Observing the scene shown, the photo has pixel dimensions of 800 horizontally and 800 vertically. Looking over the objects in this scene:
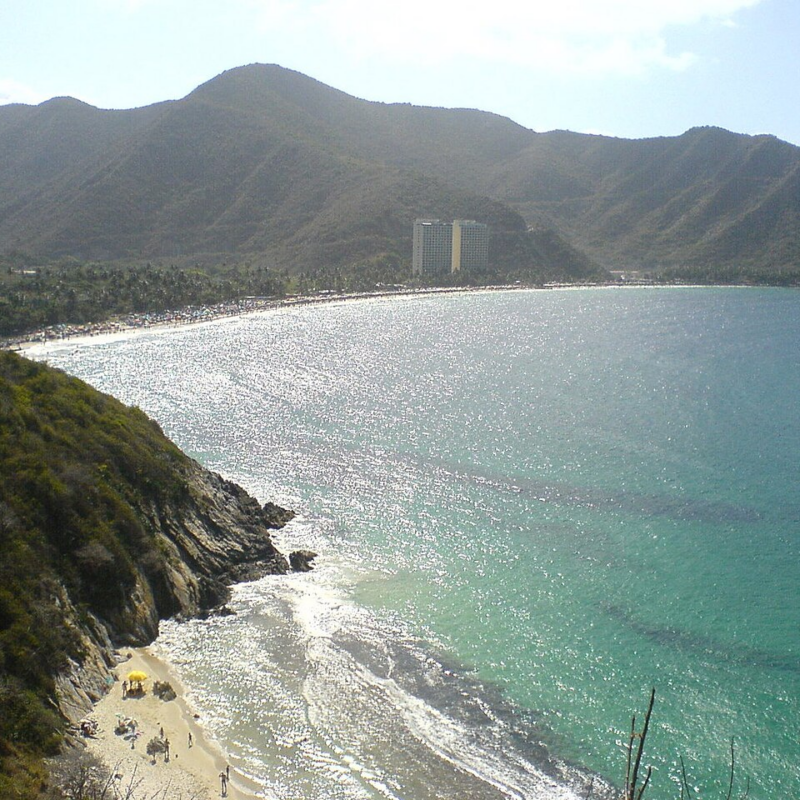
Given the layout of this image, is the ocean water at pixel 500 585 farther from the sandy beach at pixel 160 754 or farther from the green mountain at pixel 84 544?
the green mountain at pixel 84 544

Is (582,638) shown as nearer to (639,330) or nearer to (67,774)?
(67,774)

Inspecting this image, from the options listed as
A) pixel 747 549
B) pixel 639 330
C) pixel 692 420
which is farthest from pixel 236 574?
pixel 639 330

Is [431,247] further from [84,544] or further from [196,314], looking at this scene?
[84,544]

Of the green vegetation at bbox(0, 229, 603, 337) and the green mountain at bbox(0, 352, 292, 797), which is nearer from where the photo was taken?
the green mountain at bbox(0, 352, 292, 797)

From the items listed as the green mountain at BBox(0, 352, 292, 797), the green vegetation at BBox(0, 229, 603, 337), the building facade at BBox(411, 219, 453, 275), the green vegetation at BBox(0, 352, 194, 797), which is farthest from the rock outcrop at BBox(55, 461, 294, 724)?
the building facade at BBox(411, 219, 453, 275)

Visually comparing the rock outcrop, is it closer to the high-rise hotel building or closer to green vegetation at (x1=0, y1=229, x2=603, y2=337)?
green vegetation at (x1=0, y1=229, x2=603, y2=337)

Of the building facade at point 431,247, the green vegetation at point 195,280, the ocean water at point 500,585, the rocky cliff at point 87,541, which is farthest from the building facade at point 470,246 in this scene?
the rocky cliff at point 87,541

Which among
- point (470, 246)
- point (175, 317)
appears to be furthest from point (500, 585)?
point (470, 246)
